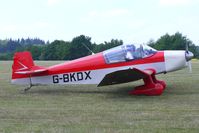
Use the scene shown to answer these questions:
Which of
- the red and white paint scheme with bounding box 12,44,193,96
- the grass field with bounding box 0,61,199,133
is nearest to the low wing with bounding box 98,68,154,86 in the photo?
the red and white paint scheme with bounding box 12,44,193,96

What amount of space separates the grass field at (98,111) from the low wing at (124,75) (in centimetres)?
50

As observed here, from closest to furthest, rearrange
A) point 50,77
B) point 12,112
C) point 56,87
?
point 12,112
point 50,77
point 56,87

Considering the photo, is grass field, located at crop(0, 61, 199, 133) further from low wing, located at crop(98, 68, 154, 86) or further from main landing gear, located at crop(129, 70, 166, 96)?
low wing, located at crop(98, 68, 154, 86)

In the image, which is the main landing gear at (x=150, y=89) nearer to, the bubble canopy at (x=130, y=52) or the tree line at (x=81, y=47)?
the bubble canopy at (x=130, y=52)

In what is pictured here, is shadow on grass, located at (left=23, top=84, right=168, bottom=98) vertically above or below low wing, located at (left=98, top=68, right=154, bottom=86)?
below

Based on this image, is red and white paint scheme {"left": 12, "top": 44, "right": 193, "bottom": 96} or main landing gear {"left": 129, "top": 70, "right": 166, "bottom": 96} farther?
red and white paint scheme {"left": 12, "top": 44, "right": 193, "bottom": 96}

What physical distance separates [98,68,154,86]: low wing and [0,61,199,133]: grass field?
19.6 inches

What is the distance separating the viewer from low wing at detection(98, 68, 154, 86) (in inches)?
457

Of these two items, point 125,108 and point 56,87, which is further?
point 56,87

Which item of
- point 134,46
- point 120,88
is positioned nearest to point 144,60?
point 134,46

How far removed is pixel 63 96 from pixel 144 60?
2966 mm

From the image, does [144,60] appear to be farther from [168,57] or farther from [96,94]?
[96,94]

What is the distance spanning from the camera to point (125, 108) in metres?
9.73

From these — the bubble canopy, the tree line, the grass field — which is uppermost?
the tree line
